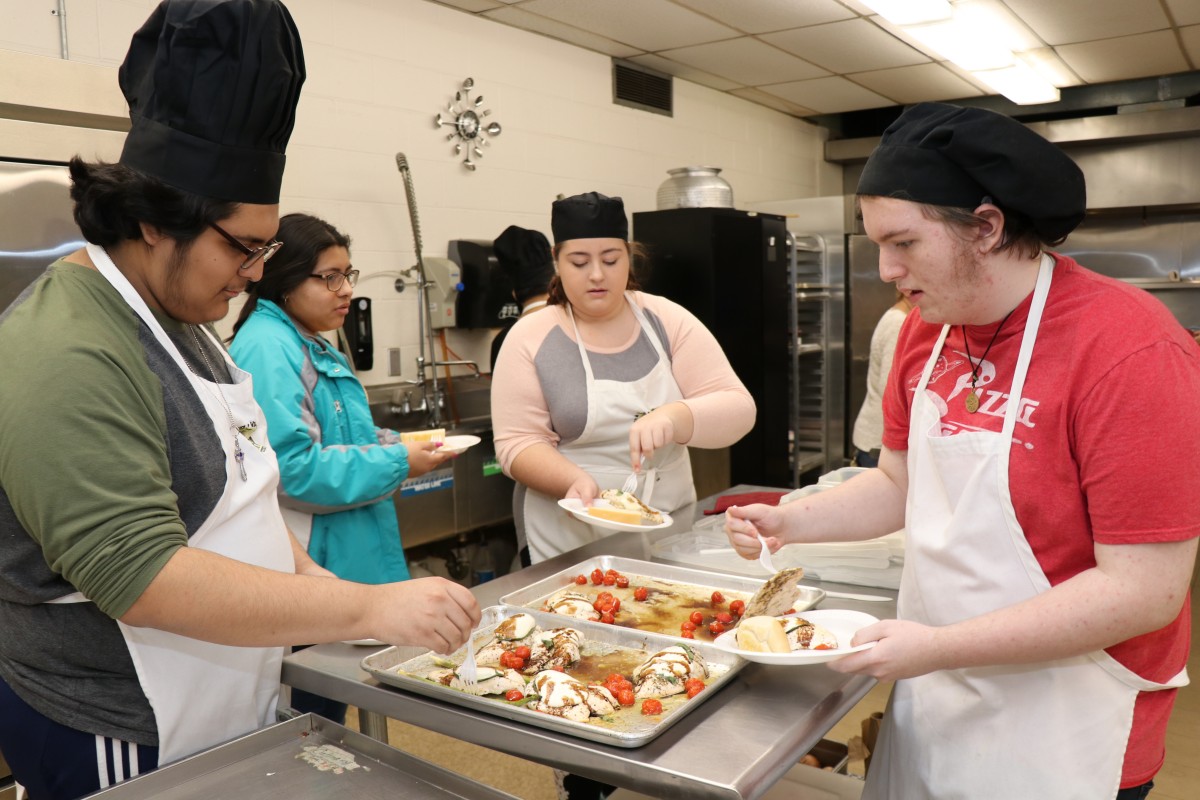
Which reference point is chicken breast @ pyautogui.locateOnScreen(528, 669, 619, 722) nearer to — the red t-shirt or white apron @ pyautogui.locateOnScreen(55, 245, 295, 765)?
white apron @ pyautogui.locateOnScreen(55, 245, 295, 765)

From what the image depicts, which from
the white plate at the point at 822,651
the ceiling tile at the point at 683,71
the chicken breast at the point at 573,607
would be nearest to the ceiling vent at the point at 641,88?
the ceiling tile at the point at 683,71

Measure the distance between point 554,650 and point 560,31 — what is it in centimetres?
435

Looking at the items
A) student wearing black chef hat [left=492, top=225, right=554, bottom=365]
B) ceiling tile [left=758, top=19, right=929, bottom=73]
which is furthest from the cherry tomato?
ceiling tile [left=758, top=19, right=929, bottom=73]

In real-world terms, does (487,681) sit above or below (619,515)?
below

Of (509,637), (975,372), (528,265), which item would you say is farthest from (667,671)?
(528,265)

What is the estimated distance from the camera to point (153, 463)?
123 cm

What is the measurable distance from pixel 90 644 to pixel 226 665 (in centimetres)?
21

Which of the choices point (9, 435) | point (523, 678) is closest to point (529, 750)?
point (523, 678)

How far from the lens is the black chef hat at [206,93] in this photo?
4.23 feet

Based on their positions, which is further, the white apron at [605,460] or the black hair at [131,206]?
the white apron at [605,460]

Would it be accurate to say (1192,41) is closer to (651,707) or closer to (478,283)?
(478,283)

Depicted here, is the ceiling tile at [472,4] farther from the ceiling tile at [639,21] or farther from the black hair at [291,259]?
the black hair at [291,259]

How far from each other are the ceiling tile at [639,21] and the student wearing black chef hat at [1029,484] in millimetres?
3669

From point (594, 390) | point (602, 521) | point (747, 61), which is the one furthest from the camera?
point (747, 61)
